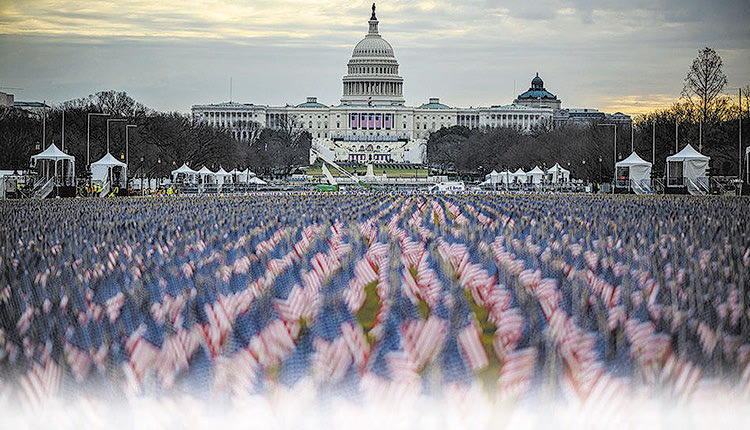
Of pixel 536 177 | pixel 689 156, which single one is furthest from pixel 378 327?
pixel 536 177

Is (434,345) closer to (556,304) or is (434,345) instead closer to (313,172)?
(556,304)

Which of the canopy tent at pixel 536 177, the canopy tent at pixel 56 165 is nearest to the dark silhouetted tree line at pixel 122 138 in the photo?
the canopy tent at pixel 56 165

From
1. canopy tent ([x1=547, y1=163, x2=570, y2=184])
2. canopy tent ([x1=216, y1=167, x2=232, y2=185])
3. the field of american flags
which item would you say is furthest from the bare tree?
the field of american flags

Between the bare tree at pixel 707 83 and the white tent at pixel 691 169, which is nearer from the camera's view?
the white tent at pixel 691 169

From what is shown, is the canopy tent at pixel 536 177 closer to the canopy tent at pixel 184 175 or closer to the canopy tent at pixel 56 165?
the canopy tent at pixel 184 175

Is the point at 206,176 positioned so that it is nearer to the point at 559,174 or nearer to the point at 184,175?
the point at 184,175

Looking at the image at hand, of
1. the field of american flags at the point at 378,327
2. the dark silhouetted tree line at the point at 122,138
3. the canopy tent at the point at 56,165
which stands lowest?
the field of american flags at the point at 378,327
